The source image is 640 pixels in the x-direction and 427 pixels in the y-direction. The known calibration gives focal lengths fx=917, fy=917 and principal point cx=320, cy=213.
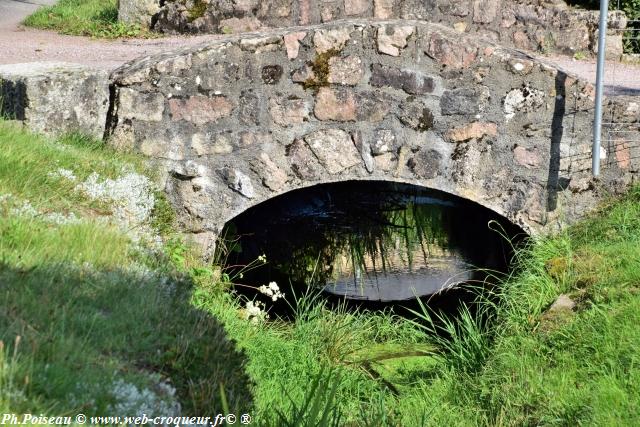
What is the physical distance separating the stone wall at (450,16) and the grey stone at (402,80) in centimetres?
214

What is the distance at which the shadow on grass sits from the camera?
276 centimetres

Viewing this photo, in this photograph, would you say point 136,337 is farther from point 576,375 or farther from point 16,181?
point 576,375

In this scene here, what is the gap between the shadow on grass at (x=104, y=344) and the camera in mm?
2760

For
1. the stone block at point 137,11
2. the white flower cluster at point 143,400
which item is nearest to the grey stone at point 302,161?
the white flower cluster at point 143,400

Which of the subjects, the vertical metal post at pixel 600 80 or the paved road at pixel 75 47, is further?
the paved road at pixel 75 47

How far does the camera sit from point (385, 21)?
6.03 metres

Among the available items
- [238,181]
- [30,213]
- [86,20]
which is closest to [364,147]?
[238,181]

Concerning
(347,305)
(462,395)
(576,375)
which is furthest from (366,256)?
(576,375)

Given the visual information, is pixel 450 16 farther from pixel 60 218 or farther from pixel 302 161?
pixel 60 218

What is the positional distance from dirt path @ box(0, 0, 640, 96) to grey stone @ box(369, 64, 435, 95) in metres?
1.50

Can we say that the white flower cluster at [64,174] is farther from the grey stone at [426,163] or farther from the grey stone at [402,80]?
the grey stone at [426,163]

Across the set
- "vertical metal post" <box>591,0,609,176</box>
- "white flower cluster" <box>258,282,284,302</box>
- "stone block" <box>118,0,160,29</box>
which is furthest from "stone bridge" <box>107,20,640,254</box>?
"stone block" <box>118,0,160,29</box>

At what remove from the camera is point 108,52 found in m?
8.16

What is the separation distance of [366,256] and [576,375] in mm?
3414
